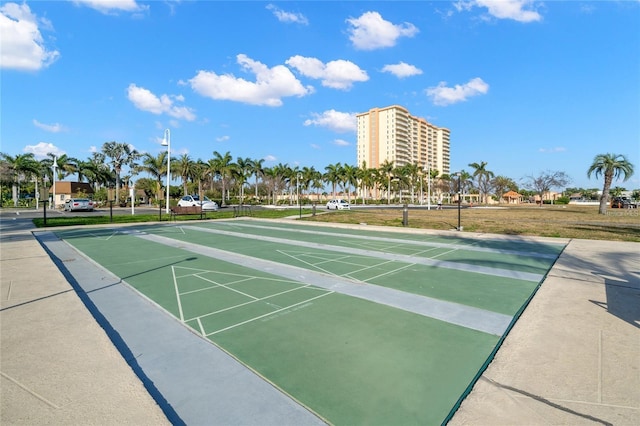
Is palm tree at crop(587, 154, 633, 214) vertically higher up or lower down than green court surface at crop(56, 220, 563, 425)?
higher up

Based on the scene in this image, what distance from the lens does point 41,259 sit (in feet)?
32.2

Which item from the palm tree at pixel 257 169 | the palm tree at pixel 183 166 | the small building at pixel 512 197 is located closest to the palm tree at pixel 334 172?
the palm tree at pixel 257 169

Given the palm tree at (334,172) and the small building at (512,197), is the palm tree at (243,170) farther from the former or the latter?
the small building at (512,197)

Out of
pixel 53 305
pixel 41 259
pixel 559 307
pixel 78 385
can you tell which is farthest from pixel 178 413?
pixel 41 259

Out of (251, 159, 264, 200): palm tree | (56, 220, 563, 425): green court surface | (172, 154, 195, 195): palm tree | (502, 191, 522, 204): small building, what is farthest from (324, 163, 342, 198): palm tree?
(56, 220, 563, 425): green court surface

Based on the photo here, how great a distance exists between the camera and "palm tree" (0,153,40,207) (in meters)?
57.3

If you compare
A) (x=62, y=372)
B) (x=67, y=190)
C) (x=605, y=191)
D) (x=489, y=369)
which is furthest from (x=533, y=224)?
(x=67, y=190)

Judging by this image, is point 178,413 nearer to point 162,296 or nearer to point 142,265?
point 162,296

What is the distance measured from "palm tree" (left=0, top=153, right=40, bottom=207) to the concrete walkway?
70931mm

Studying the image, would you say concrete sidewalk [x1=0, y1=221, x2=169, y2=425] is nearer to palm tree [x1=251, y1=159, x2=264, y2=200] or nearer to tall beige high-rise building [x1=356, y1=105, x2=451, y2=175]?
palm tree [x1=251, y1=159, x2=264, y2=200]

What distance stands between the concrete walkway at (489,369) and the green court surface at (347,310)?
406mm

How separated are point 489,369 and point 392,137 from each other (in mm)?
151134

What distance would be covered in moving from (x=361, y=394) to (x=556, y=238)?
664 inches

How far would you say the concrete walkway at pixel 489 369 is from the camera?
9.23 feet
